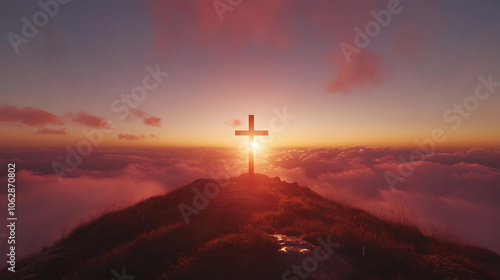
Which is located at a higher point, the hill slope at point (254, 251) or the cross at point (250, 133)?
the cross at point (250, 133)

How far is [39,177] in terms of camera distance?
650 ft

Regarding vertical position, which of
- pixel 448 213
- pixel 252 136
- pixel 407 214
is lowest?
pixel 448 213

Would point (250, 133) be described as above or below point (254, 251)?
above

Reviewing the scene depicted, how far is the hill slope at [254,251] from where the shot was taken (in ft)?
13.7

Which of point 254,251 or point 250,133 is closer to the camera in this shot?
point 254,251

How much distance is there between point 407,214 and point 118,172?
234 m

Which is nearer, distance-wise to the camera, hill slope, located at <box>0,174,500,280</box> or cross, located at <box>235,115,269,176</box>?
hill slope, located at <box>0,174,500,280</box>

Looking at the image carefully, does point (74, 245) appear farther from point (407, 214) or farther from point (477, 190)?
point (477, 190)

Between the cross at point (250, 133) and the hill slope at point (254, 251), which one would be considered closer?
the hill slope at point (254, 251)

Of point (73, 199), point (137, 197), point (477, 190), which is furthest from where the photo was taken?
point (477, 190)

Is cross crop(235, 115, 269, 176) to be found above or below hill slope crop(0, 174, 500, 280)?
above

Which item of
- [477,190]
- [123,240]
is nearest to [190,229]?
[123,240]

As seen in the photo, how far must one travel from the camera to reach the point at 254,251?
4.53m

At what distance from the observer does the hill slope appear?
4.19m
